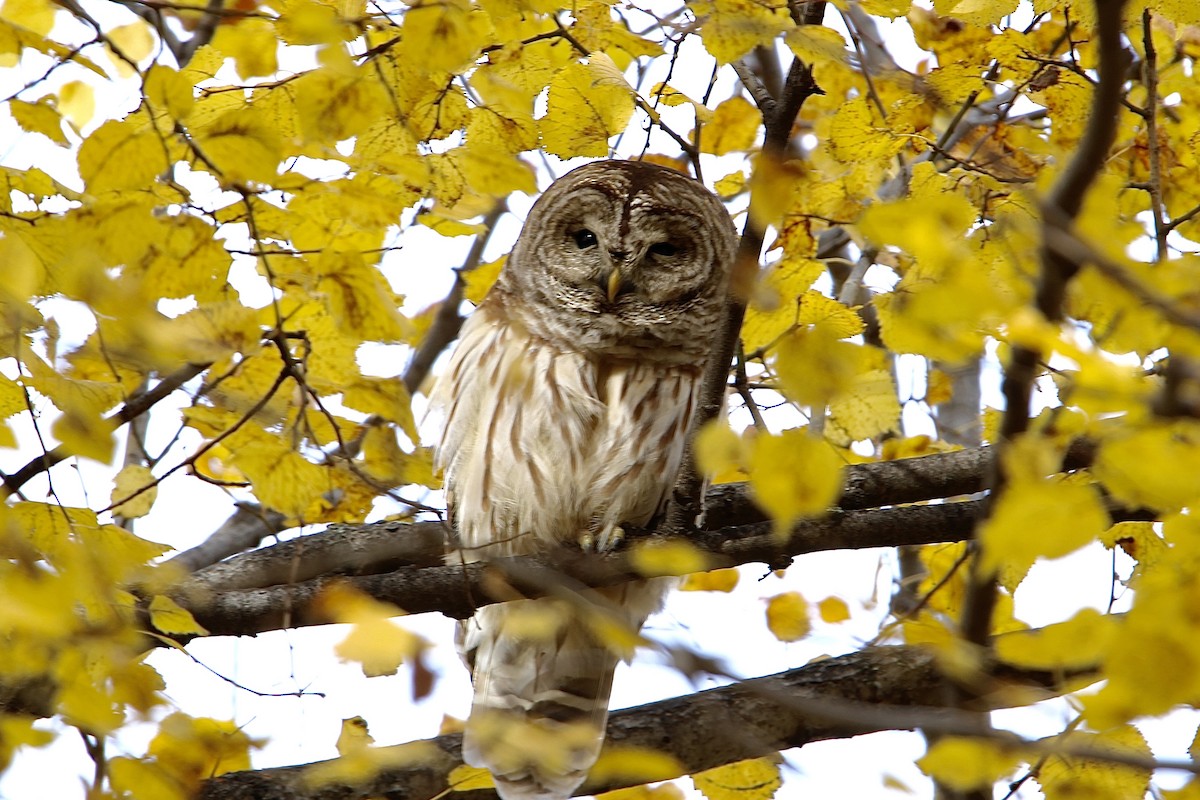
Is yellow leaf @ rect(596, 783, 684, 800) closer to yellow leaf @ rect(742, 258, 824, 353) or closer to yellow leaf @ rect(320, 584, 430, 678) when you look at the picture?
yellow leaf @ rect(742, 258, 824, 353)

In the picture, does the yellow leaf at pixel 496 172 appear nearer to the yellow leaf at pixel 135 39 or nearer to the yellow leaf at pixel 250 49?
the yellow leaf at pixel 250 49

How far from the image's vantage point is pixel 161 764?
98.5 inches

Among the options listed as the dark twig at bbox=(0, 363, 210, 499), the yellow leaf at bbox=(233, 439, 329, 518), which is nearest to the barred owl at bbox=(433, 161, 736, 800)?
the yellow leaf at bbox=(233, 439, 329, 518)

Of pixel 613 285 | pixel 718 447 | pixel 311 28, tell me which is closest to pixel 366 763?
pixel 718 447

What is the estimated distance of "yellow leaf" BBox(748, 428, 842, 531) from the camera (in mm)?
Result: 1709

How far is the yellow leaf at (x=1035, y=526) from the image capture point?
1486 mm

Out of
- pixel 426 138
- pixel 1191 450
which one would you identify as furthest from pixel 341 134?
pixel 1191 450

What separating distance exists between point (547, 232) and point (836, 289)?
1.61 meters

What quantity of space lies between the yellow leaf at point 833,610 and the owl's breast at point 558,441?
1.35m

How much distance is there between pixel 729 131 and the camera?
191 inches

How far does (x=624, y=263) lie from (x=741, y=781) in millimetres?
1866

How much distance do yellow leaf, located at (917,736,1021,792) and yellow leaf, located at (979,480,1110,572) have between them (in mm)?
317

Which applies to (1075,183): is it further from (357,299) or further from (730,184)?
(730,184)

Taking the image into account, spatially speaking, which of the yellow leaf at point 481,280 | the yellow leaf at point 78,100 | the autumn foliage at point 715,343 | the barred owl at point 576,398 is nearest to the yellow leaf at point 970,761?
the autumn foliage at point 715,343
